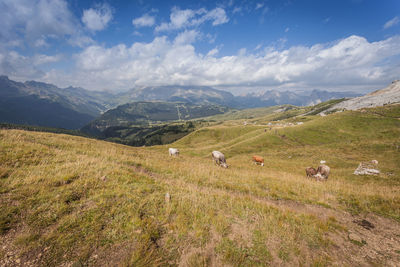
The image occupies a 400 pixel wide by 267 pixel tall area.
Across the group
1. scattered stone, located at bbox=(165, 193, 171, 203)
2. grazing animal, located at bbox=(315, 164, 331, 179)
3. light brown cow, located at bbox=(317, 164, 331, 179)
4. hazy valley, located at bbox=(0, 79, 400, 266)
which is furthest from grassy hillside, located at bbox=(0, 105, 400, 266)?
light brown cow, located at bbox=(317, 164, 331, 179)

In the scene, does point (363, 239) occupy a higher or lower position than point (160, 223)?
lower

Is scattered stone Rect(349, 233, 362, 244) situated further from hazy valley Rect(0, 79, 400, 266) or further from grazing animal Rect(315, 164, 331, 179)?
grazing animal Rect(315, 164, 331, 179)

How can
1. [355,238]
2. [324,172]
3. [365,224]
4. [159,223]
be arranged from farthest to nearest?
1. [324,172]
2. [365,224]
3. [355,238]
4. [159,223]

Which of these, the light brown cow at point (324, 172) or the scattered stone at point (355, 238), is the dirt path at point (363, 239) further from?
the light brown cow at point (324, 172)

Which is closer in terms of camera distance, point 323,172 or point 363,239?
point 363,239

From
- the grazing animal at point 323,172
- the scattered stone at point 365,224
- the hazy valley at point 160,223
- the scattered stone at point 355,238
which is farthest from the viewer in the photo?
the grazing animal at point 323,172

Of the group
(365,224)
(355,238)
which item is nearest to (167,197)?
(355,238)

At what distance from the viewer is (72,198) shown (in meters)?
6.44

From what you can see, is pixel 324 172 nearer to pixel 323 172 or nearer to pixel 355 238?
pixel 323 172

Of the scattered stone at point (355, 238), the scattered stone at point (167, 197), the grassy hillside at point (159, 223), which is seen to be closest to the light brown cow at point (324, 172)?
the grassy hillside at point (159, 223)

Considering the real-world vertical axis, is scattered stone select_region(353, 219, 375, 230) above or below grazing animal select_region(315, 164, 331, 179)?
above

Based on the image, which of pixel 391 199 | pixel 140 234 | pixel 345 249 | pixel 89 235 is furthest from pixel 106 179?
pixel 391 199

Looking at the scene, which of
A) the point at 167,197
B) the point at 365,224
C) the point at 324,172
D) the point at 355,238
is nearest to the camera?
the point at 355,238

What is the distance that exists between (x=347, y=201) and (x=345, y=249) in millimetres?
6374
